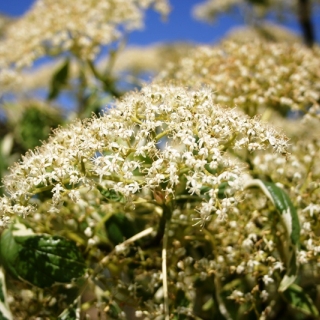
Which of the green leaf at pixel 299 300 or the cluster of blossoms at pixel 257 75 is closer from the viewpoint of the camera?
the green leaf at pixel 299 300

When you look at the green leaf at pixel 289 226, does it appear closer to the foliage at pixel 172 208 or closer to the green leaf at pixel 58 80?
the foliage at pixel 172 208

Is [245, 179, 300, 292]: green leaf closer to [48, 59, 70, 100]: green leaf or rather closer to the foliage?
the foliage

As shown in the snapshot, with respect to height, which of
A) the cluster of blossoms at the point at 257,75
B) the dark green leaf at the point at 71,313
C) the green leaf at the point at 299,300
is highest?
the cluster of blossoms at the point at 257,75

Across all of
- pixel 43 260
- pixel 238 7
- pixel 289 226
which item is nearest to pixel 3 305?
pixel 43 260

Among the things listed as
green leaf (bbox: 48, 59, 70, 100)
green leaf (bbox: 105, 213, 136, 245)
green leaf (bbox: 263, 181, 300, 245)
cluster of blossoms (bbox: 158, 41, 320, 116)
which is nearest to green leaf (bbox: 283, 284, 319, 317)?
green leaf (bbox: 263, 181, 300, 245)

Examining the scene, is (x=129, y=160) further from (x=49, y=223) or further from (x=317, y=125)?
(x=317, y=125)

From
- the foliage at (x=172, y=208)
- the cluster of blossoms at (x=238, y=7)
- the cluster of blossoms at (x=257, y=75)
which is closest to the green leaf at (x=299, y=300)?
the foliage at (x=172, y=208)
